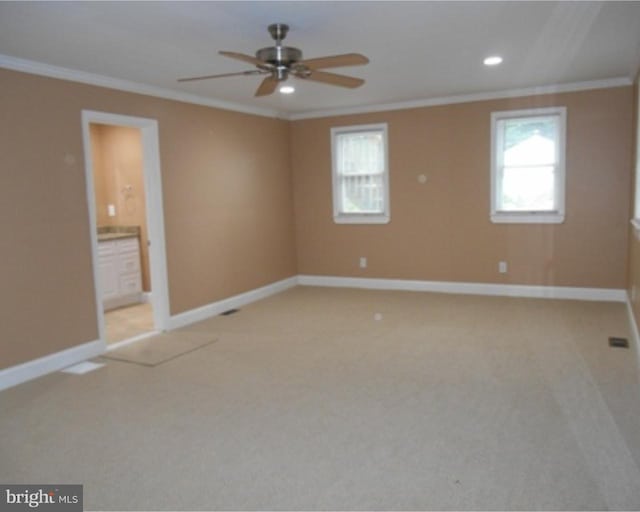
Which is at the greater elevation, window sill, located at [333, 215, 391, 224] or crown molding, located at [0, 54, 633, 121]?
crown molding, located at [0, 54, 633, 121]

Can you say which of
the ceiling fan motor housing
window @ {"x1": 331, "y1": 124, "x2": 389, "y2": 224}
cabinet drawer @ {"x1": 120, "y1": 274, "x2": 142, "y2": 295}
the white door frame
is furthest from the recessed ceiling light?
cabinet drawer @ {"x1": 120, "y1": 274, "x2": 142, "y2": 295}

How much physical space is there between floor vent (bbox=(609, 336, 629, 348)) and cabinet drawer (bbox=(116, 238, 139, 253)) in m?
5.26

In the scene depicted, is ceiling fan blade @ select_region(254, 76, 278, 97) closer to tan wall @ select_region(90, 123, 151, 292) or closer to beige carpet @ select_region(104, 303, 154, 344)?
beige carpet @ select_region(104, 303, 154, 344)

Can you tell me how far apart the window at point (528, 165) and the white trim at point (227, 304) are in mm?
2919

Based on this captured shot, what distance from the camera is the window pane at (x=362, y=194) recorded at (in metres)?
7.05

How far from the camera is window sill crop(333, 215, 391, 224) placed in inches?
277

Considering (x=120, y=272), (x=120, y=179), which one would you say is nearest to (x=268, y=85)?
(x=120, y=179)

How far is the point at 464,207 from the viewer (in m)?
6.52

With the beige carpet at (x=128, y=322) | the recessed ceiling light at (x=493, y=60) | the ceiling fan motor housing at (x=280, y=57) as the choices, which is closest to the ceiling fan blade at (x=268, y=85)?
the ceiling fan motor housing at (x=280, y=57)

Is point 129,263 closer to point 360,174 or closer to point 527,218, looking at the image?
point 360,174

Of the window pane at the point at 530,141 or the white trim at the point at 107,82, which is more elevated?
the white trim at the point at 107,82

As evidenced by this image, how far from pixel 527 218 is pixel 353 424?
4.07 m

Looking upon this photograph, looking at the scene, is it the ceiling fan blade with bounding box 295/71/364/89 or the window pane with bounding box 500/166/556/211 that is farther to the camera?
the window pane with bounding box 500/166/556/211

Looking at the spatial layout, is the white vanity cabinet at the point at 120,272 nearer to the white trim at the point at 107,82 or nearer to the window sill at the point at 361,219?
the white trim at the point at 107,82
